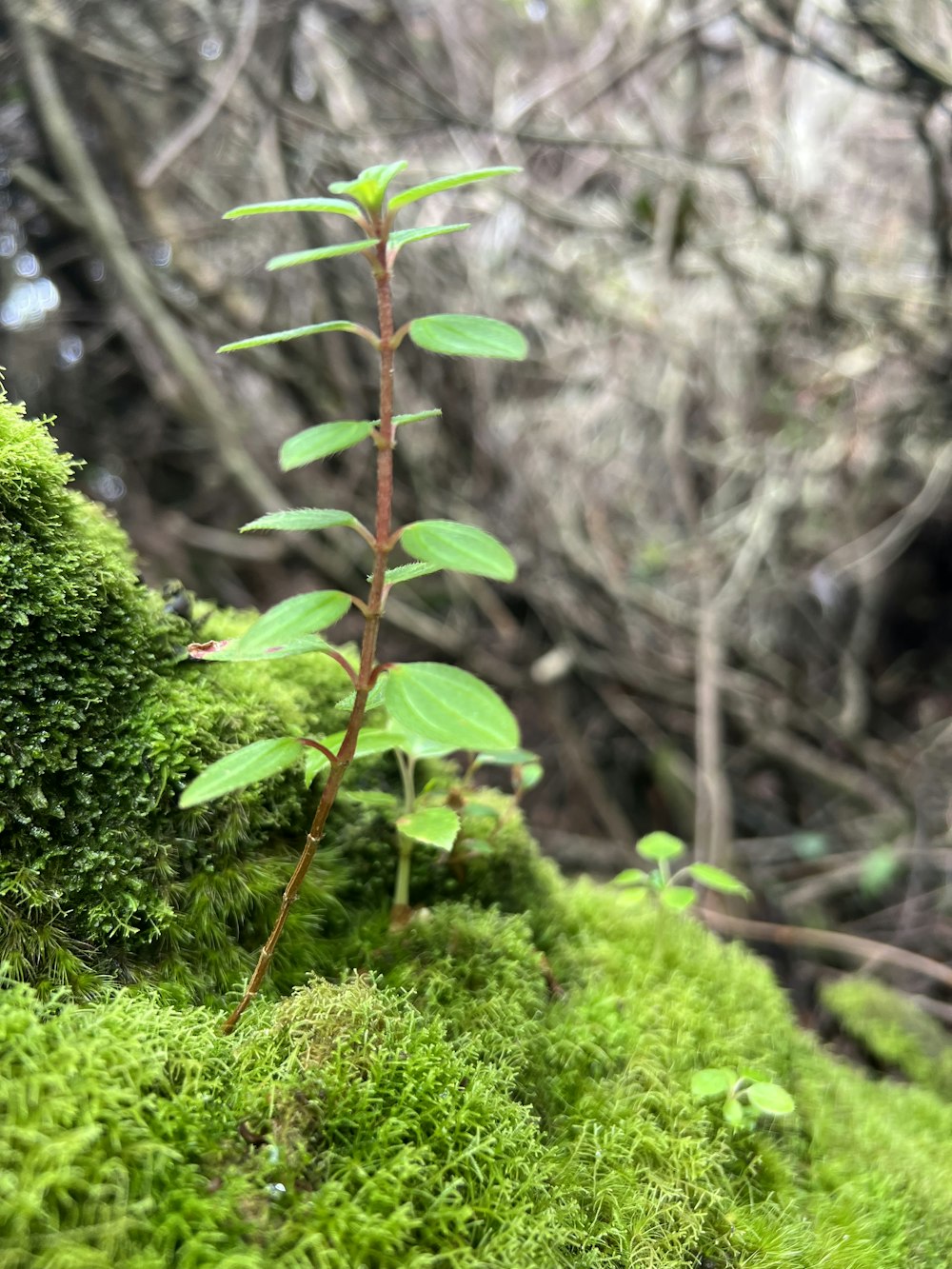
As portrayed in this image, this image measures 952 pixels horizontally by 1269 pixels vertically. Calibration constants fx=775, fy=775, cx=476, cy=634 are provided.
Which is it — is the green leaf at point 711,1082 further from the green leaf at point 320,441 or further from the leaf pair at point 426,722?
the green leaf at point 320,441

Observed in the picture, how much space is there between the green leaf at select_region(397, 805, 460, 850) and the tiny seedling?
416 mm

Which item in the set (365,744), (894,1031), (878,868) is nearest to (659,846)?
(365,744)

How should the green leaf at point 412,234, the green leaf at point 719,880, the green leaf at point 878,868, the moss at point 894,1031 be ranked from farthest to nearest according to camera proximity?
the green leaf at point 878,868 < the moss at point 894,1031 < the green leaf at point 719,880 < the green leaf at point 412,234

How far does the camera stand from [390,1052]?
2.39 feet

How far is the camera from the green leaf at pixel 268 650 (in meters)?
0.67

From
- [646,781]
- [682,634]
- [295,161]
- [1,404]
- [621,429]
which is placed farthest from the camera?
[621,429]

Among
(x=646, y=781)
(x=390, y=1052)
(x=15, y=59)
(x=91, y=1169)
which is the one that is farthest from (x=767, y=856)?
(x=15, y=59)

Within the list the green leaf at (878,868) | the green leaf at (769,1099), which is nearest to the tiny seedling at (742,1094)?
the green leaf at (769,1099)

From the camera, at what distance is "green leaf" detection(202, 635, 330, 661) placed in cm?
67

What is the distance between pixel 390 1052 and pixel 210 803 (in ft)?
1.09

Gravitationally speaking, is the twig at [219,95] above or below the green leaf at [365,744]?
above

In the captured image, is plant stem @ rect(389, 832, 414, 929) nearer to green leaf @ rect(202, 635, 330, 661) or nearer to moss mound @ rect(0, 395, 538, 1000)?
moss mound @ rect(0, 395, 538, 1000)

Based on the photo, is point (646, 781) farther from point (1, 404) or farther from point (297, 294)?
point (1, 404)

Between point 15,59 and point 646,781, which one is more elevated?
point 15,59
